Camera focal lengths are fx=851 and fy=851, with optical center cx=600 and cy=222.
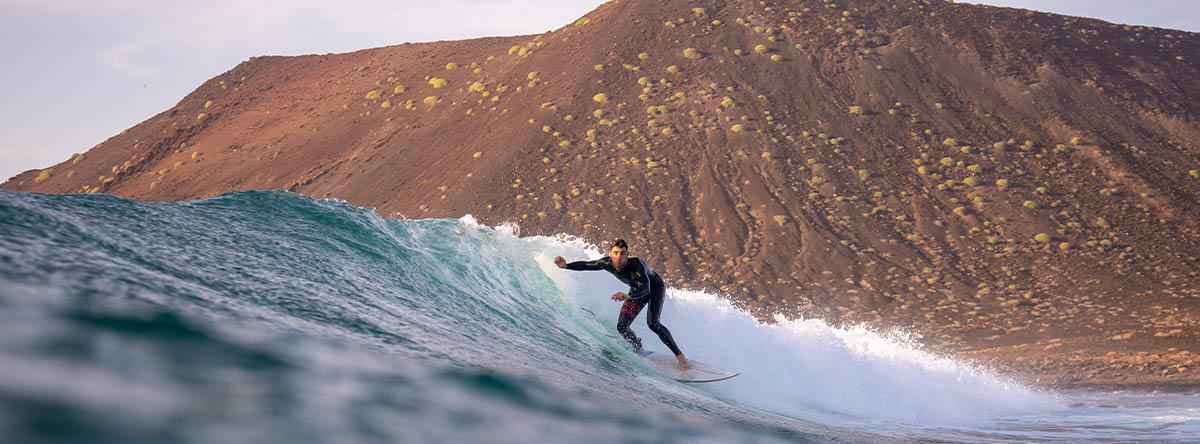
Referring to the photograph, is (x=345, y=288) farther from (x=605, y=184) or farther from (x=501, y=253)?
(x=605, y=184)

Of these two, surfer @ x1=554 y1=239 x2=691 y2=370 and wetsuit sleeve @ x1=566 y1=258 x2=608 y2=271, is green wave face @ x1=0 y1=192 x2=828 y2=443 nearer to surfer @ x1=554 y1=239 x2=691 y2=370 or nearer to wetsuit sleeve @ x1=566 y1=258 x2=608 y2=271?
surfer @ x1=554 y1=239 x2=691 y2=370

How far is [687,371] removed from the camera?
10.7 metres

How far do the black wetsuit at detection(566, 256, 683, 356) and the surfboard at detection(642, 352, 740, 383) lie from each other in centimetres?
26

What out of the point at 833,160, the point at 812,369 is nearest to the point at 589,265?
the point at 812,369

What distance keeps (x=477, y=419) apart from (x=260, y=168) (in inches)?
1555

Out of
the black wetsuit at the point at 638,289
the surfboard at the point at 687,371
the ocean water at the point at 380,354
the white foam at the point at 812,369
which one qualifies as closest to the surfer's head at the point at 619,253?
the black wetsuit at the point at 638,289

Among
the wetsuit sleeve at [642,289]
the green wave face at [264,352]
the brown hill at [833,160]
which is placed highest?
the brown hill at [833,160]

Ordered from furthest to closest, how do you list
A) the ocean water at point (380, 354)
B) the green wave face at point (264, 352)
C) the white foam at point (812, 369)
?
the white foam at point (812, 369)
the ocean water at point (380, 354)
the green wave face at point (264, 352)

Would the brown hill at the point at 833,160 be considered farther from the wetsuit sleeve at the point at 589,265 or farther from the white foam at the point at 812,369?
the wetsuit sleeve at the point at 589,265

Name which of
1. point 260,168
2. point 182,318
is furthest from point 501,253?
point 260,168

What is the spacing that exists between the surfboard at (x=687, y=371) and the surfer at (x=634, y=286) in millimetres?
131

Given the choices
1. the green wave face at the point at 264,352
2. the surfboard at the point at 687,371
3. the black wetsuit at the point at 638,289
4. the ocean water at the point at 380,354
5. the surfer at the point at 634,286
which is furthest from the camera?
the surfboard at the point at 687,371

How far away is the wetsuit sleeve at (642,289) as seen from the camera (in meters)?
10.2

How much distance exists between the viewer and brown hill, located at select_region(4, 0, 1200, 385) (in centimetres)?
2570
